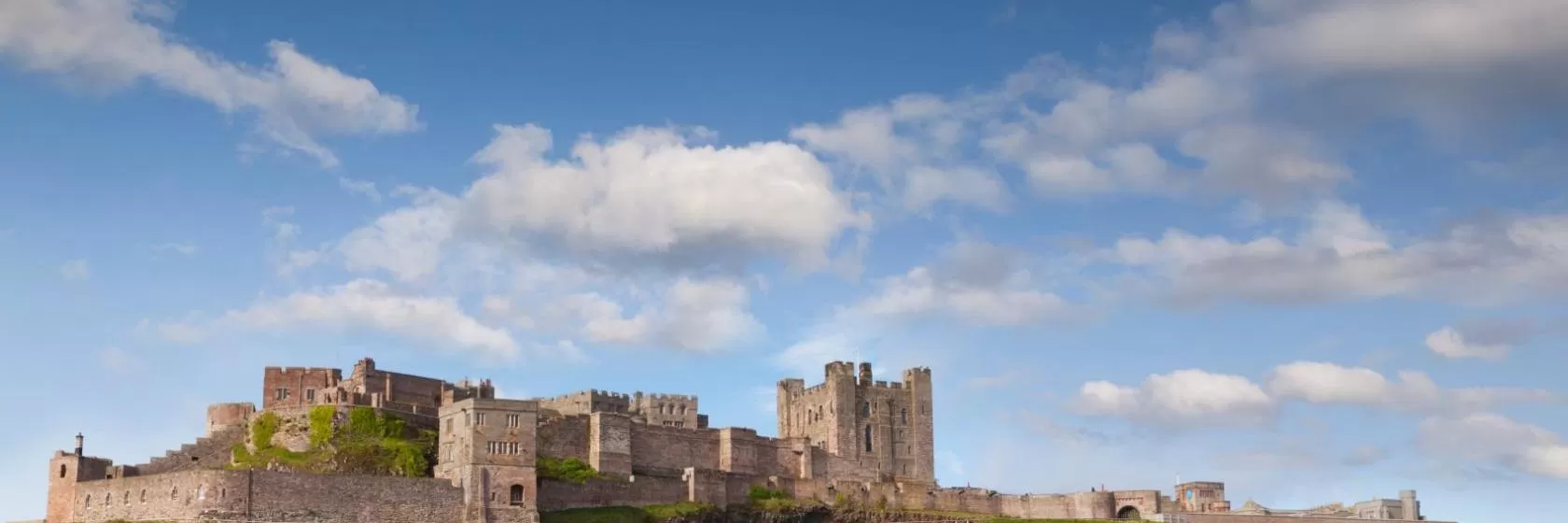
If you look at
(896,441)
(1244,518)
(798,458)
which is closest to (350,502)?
(798,458)

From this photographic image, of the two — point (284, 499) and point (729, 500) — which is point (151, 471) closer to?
point (284, 499)

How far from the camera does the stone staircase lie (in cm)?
9506

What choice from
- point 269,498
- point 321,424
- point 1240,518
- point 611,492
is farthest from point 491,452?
point 1240,518

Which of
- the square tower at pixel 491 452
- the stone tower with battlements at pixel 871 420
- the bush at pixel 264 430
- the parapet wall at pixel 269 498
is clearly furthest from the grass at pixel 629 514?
the stone tower with battlements at pixel 871 420

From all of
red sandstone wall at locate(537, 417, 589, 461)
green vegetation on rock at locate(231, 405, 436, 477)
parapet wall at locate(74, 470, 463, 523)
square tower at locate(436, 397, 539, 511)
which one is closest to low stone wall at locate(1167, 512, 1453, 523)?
red sandstone wall at locate(537, 417, 589, 461)

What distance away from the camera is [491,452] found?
Answer: 311 feet

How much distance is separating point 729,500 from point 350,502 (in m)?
27.8

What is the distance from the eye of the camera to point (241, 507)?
280ft

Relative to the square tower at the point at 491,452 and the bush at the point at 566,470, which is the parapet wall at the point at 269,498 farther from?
the bush at the point at 566,470

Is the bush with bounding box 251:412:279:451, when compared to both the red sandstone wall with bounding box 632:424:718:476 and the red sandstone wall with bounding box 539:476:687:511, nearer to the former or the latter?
the red sandstone wall with bounding box 539:476:687:511

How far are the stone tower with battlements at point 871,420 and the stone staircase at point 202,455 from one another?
151ft

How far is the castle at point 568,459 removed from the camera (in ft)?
289

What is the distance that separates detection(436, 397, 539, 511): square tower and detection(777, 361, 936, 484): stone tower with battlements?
38573mm

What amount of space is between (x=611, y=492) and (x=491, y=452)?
9428mm
